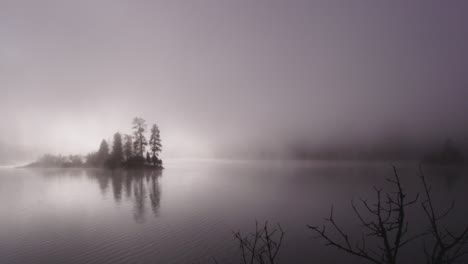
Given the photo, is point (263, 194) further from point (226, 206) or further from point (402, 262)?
point (402, 262)

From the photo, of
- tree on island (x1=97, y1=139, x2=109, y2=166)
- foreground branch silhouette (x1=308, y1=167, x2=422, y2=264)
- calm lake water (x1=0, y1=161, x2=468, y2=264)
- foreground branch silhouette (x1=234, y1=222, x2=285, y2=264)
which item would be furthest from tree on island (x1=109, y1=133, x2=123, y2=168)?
foreground branch silhouette (x1=234, y1=222, x2=285, y2=264)

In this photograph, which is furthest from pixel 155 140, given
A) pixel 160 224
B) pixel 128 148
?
pixel 160 224

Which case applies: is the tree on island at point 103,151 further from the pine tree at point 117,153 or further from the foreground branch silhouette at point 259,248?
the foreground branch silhouette at point 259,248

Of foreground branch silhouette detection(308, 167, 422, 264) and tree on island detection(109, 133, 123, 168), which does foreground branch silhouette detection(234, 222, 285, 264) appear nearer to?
foreground branch silhouette detection(308, 167, 422, 264)

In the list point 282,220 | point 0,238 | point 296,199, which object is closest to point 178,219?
point 282,220

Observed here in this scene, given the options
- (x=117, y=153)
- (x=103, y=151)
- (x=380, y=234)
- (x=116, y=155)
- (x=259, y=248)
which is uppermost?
(x=103, y=151)

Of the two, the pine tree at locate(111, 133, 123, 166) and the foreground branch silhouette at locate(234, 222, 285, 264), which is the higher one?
the pine tree at locate(111, 133, 123, 166)

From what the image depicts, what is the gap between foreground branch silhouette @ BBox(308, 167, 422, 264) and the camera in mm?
2370

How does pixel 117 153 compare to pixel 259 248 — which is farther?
pixel 117 153

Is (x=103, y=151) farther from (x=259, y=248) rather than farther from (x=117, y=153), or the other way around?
(x=259, y=248)

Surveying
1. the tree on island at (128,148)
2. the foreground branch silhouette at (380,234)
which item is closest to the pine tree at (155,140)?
the tree on island at (128,148)

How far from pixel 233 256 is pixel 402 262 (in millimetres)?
8308

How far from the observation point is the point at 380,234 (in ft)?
63.9

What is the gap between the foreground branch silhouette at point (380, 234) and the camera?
237 cm
